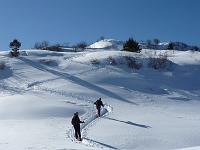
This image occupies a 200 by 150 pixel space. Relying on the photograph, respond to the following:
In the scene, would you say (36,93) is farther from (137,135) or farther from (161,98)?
(137,135)

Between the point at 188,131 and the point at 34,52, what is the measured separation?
39544mm

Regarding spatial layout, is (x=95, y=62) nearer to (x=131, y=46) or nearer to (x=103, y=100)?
(x=131, y=46)

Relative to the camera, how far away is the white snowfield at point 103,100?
79.9ft

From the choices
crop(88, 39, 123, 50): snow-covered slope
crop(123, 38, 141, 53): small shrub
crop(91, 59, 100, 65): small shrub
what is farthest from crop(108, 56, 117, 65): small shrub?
crop(88, 39, 123, 50): snow-covered slope

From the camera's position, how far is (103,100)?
41594mm

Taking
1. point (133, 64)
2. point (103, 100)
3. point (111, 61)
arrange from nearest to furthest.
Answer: point (103, 100)
point (133, 64)
point (111, 61)

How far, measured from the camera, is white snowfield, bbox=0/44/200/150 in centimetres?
2434

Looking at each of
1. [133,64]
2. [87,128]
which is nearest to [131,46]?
[133,64]

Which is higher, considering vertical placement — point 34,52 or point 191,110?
point 34,52

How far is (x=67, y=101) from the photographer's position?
128 ft

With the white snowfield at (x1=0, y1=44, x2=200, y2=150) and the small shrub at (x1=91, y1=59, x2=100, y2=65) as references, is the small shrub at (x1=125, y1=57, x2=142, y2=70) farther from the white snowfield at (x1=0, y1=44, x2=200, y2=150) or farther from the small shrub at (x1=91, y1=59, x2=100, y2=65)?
the small shrub at (x1=91, y1=59, x2=100, y2=65)

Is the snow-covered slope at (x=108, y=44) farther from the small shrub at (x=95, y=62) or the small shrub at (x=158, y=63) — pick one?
the small shrub at (x=95, y=62)

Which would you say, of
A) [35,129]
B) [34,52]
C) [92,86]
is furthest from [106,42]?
[35,129]

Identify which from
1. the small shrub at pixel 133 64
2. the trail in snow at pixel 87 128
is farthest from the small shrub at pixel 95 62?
the trail in snow at pixel 87 128
